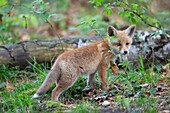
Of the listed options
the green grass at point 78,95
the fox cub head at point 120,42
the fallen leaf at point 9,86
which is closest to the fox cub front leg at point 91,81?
the green grass at point 78,95

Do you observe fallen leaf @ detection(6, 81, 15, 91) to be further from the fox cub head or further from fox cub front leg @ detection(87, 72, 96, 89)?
the fox cub head

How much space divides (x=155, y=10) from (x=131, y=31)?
9.68 meters

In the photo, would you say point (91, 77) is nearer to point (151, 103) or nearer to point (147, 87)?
point (147, 87)

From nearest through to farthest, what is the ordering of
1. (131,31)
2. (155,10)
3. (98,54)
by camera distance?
(98,54) → (131,31) → (155,10)

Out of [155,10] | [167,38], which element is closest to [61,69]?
[167,38]

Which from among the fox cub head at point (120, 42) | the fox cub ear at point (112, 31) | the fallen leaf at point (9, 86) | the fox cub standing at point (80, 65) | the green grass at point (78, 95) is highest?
the fox cub ear at point (112, 31)

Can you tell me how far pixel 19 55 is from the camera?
701 centimetres

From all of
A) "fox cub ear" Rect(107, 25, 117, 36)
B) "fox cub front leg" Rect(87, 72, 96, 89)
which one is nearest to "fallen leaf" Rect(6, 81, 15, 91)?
"fox cub front leg" Rect(87, 72, 96, 89)

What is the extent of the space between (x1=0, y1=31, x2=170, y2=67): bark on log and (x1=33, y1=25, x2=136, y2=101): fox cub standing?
4.11 ft

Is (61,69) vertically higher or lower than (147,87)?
higher

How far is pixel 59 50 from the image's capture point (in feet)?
23.6

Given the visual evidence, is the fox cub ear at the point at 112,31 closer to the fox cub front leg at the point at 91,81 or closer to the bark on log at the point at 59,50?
the fox cub front leg at the point at 91,81

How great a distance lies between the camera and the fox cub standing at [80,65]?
4.79 m

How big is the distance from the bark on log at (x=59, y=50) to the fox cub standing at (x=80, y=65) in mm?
1253
